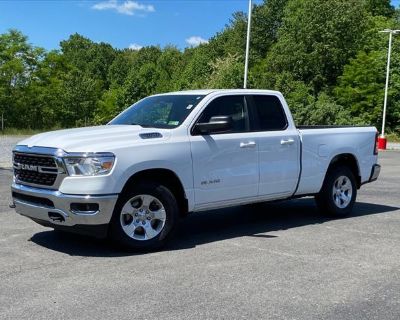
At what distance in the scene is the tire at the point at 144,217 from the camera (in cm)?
639

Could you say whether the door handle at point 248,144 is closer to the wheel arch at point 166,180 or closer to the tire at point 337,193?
the wheel arch at point 166,180

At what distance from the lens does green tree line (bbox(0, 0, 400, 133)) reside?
4681cm

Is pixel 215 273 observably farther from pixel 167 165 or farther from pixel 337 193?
pixel 337 193

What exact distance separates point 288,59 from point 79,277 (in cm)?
5387

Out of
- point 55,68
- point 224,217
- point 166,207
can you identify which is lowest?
point 224,217

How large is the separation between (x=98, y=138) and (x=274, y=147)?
2600mm

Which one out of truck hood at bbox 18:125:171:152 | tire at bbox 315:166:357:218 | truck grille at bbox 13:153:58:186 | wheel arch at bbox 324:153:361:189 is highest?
truck hood at bbox 18:125:171:152

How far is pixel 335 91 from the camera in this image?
177ft

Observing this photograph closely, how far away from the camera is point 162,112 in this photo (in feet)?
24.5

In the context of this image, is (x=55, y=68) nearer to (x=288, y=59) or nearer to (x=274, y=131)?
(x=288, y=59)

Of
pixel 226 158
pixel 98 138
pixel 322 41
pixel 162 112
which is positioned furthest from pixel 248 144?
pixel 322 41

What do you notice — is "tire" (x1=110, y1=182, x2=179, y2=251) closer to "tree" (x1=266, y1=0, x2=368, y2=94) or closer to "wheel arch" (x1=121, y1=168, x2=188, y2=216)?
"wheel arch" (x1=121, y1=168, x2=188, y2=216)

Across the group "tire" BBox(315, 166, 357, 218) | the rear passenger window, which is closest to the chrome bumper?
the rear passenger window

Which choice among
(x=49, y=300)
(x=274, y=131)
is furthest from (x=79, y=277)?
(x=274, y=131)
